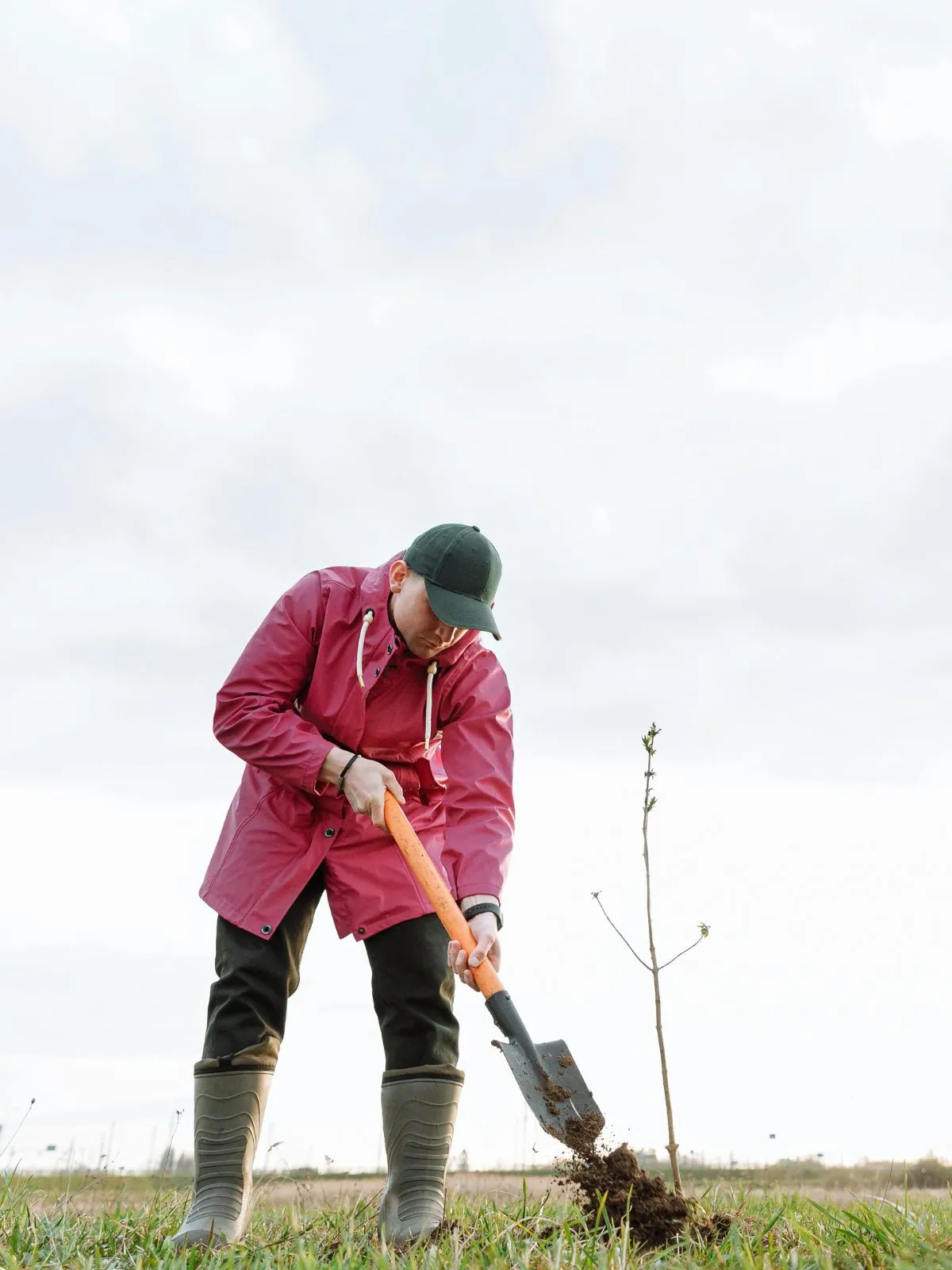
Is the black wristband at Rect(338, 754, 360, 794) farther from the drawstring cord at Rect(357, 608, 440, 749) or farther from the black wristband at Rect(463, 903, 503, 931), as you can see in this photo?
the black wristband at Rect(463, 903, 503, 931)

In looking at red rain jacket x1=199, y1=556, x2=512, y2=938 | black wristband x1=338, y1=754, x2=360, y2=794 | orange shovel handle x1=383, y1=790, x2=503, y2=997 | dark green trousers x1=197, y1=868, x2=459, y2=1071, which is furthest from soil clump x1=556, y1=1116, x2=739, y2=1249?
black wristband x1=338, y1=754, x2=360, y2=794

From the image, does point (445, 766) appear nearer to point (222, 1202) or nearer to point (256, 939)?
point (256, 939)

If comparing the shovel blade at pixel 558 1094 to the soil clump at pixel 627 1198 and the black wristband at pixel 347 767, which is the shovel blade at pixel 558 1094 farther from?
the black wristband at pixel 347 767

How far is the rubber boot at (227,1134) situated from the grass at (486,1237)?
15cm

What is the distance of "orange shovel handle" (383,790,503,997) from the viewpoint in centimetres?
348

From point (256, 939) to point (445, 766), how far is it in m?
0.79

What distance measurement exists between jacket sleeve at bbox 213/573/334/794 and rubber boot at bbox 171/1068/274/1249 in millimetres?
882

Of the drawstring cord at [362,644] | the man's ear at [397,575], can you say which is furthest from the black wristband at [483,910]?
the man's ear at [397,575]

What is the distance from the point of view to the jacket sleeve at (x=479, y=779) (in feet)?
12.1

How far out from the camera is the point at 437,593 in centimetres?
362

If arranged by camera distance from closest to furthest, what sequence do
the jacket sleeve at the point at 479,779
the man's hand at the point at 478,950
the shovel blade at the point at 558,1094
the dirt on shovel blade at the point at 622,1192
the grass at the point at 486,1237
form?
the grass at the point at 486,1237 → the dirt on shovel blade at the point at 622,1192 → the shovel blade at the point at 558,1094 → the man's hand at the point at 478,950 → the jacket sleeve at the point at 479,779

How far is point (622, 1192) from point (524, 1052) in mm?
445

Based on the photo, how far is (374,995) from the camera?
12.4 ft

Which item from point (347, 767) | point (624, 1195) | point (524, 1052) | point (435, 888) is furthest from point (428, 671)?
point (624, 1195)
